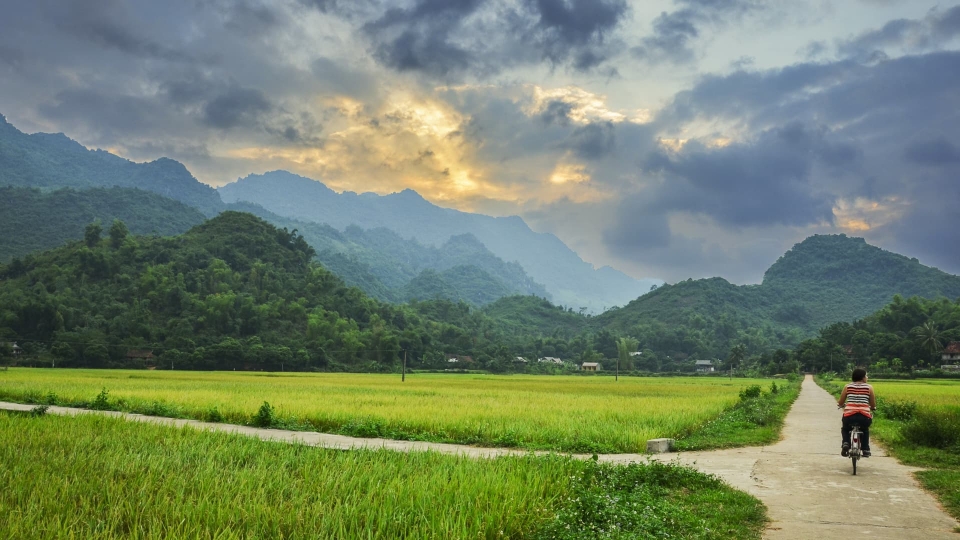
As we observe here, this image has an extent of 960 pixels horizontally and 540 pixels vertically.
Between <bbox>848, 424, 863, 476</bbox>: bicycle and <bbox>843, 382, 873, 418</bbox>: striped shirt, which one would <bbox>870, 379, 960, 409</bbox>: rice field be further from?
<bbox>848, 424, 863, 476</bbox>: bicycle

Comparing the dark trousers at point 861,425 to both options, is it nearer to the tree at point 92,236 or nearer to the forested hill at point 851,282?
the tree at point 92,236

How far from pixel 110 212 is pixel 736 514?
177m

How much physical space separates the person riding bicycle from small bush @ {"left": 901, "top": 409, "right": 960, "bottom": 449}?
12.1 feet

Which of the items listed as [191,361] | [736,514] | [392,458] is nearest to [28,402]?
[392,458]

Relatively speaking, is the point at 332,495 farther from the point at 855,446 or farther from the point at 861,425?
the point at 861,425

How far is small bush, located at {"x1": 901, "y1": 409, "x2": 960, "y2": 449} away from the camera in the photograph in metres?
12.6

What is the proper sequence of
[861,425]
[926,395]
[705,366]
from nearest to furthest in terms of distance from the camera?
[861,425] < [926,395] < [705,366]

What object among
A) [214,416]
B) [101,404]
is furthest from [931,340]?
[101,404]

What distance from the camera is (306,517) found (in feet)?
18.2

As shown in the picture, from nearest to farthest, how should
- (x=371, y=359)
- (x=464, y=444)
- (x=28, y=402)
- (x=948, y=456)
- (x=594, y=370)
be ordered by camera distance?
(x=948, y=456) → (x=464, y=444) → (x=28, y=402) → (x=371, y=359) → (x=594, y=370)

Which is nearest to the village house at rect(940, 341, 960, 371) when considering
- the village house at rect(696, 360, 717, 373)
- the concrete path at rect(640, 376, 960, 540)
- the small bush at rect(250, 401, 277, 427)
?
the village house at rect(696, 360, 717, 373)

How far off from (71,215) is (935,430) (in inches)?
6702

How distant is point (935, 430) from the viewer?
12867 mm

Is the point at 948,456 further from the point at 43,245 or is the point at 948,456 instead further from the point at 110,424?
the point at 43,245
